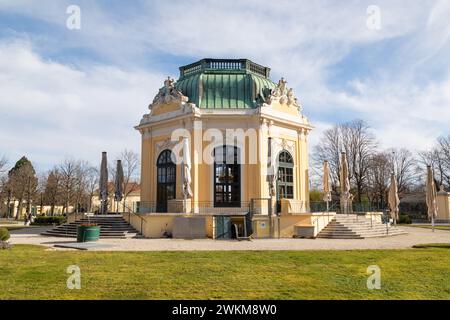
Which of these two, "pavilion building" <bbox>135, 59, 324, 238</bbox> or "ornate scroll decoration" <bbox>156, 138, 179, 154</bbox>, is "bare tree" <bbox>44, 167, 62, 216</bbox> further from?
"ornate scroll decoration" <bbox>156, 138, 179, 154</bbox>

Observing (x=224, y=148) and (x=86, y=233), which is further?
(x=224, y=148)

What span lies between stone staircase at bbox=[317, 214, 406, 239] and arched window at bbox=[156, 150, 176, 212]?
10087 millimetres

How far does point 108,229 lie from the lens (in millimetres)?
20672

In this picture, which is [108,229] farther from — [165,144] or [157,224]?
[165,144]

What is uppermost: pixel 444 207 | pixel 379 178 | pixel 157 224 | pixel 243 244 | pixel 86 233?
pixel 379 178

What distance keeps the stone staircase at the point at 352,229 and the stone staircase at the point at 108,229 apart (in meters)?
10.1

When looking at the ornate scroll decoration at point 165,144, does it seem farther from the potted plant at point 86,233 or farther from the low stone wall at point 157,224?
the potted plant at point 86,233

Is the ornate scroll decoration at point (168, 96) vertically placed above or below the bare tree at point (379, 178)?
above

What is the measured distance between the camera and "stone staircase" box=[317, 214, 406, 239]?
1975cm

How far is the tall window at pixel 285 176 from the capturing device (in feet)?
82.8

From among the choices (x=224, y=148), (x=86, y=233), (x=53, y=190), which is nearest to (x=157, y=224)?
(x=86, y=233)

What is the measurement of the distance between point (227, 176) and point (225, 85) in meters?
6.09

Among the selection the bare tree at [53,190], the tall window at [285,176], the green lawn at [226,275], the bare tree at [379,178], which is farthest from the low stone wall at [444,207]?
the bare tree at [53,190]

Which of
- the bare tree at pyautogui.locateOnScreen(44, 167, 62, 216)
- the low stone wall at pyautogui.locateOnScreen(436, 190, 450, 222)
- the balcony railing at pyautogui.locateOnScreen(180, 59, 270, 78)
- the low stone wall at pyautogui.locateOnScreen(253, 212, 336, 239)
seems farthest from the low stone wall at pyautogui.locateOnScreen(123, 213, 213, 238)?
the bare tree at pyautogui.locateOnScreen(44, 167, 62, 216)
